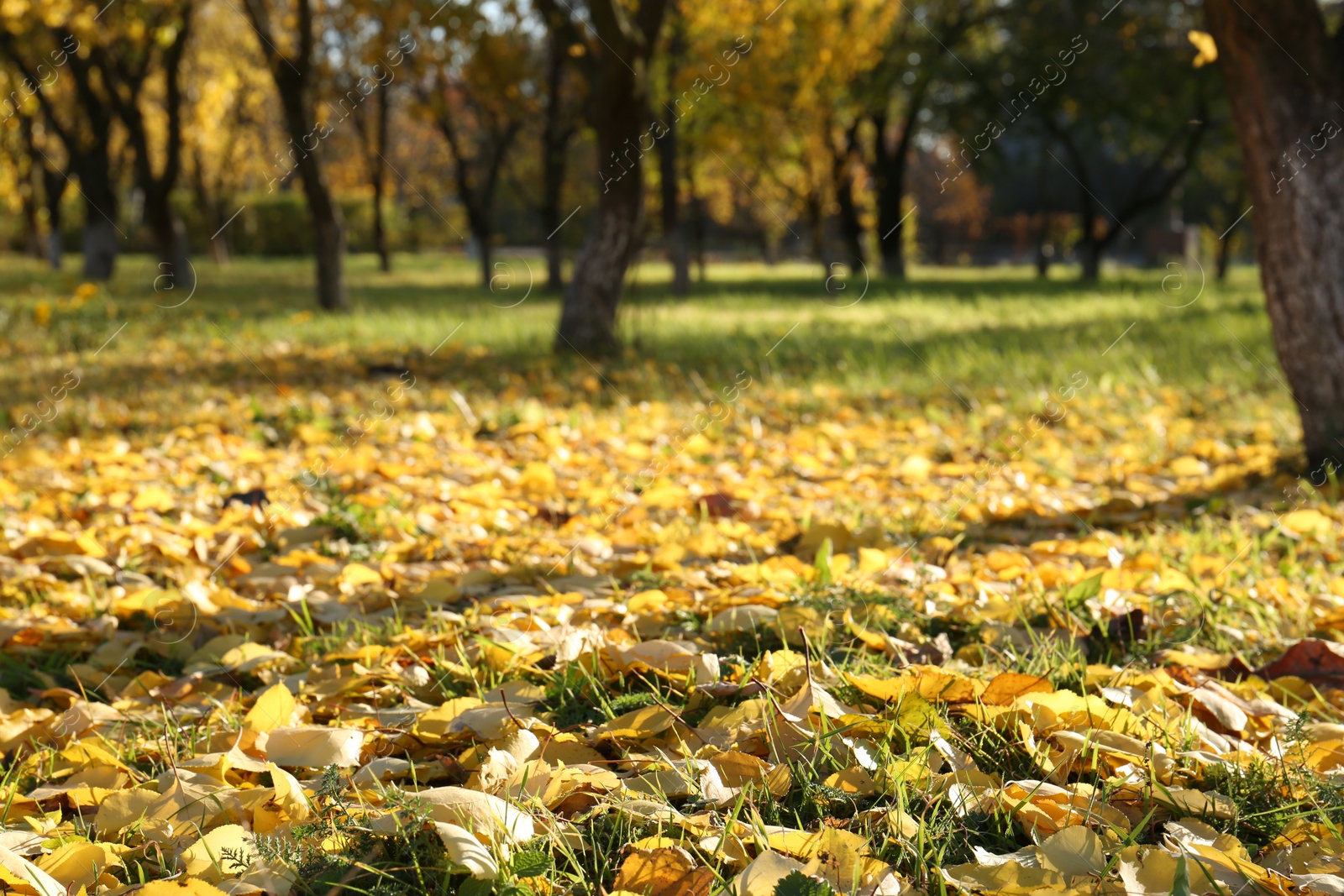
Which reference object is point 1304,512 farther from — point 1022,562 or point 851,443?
point 851,443

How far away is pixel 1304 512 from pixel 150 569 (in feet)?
10.9

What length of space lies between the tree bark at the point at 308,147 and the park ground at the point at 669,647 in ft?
16.2

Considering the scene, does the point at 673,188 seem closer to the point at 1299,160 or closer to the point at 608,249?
the point at 608,249

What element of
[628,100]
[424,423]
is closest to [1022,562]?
[424,423]

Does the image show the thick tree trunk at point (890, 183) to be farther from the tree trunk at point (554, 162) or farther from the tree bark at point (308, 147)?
the tree bark at point (308, 147)

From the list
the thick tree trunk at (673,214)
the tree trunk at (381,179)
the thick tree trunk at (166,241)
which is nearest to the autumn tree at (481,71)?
the tree trunk at (381,179)

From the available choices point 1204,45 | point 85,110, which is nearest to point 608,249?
point 1204,45

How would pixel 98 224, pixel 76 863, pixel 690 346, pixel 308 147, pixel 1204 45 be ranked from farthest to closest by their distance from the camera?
pixel 98 224, pixel 308 147, pixel 690 346, pixel 1204 45, pixel 76 863

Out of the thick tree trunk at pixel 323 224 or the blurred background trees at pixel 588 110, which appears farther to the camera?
the thick tree trunk at pixel 323 224

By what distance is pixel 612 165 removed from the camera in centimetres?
738

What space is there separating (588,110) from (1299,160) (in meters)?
5.40

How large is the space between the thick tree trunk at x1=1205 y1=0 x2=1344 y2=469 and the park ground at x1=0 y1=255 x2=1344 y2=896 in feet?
1.50

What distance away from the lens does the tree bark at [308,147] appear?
952 centimetres

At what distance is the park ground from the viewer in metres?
→ 1.37
